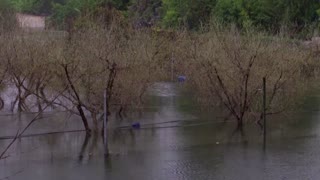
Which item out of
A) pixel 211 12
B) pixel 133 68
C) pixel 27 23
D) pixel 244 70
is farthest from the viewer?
pixel 211 12

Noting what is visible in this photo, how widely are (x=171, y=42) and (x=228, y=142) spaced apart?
12.2 m

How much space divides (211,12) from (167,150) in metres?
33.8

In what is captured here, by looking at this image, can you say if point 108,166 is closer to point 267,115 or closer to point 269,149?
point 269,149

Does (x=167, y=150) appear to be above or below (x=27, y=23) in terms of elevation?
below

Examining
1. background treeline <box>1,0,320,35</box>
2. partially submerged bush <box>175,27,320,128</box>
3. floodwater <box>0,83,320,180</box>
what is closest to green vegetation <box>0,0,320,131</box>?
partially submerged bush <box>175,27,320,128</box>

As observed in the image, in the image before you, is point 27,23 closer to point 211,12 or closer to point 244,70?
point 244,70

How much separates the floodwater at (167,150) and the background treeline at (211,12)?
1532 cm

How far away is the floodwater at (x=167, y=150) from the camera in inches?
514

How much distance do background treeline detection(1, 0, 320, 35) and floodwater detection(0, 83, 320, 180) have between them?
15321mm

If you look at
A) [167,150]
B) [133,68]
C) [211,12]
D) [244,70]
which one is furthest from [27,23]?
[211,12]

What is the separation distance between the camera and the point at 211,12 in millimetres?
48062

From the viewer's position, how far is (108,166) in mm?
13562

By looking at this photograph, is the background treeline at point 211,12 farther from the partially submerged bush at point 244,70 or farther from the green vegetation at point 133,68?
the partially submerged bush at point 244,70

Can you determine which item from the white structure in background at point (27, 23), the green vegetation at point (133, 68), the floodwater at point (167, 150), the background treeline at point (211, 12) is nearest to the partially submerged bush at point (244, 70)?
the green vegetation at point (133, 68)
